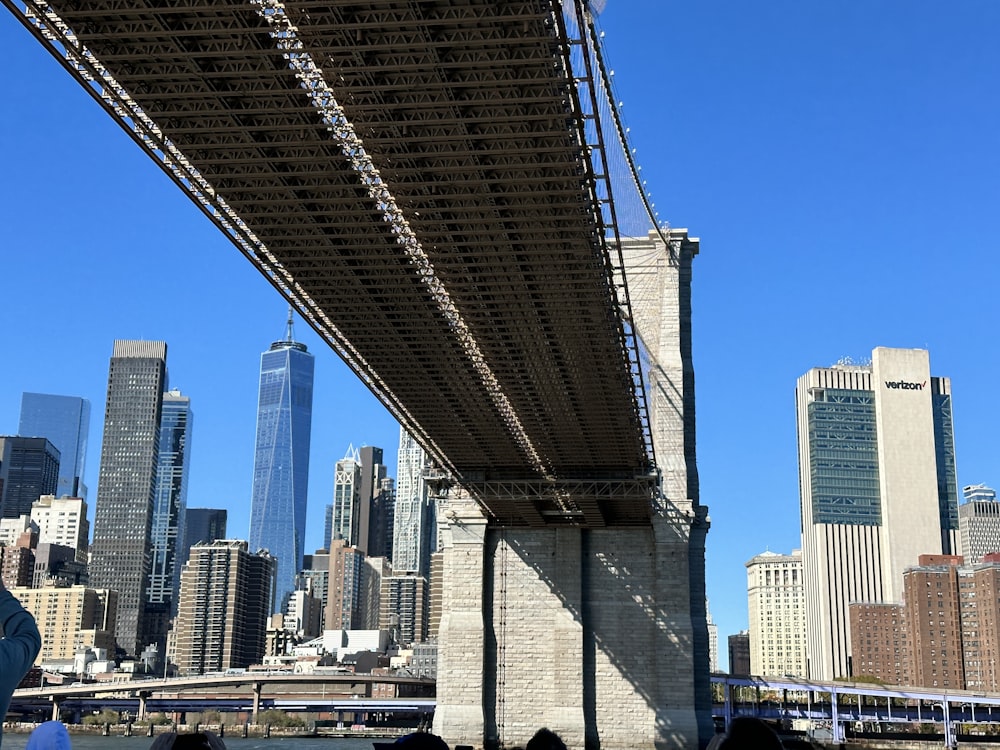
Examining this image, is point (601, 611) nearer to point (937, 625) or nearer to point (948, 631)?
point (948, 631)

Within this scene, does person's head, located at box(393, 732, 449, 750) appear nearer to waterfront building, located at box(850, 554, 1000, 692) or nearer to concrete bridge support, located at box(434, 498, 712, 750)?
concrete bridge support, located at box(434, 498, 712, 750)

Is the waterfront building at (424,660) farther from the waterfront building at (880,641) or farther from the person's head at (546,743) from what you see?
the person's head at (546,743)

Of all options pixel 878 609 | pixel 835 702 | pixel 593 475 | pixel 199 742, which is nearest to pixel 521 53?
pixel 199 742

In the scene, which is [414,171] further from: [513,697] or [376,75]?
[513,697]

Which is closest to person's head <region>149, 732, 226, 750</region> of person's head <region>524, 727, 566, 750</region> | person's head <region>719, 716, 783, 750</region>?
person's head <region>524, 727, 566, 750</region>

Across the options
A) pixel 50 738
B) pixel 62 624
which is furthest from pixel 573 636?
pixel 62 624

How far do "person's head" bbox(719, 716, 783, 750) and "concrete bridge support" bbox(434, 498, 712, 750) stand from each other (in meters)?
57.2

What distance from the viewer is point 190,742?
4867 millimetres

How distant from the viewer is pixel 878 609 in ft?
547

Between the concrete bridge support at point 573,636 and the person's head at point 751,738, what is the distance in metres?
57.2

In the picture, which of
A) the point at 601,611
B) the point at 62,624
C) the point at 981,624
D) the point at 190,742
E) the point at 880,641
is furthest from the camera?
the point at 62,624

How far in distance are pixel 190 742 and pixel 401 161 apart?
90.9 ft

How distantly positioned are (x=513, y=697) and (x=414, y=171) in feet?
122

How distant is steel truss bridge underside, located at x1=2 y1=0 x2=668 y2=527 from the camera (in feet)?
86.1
